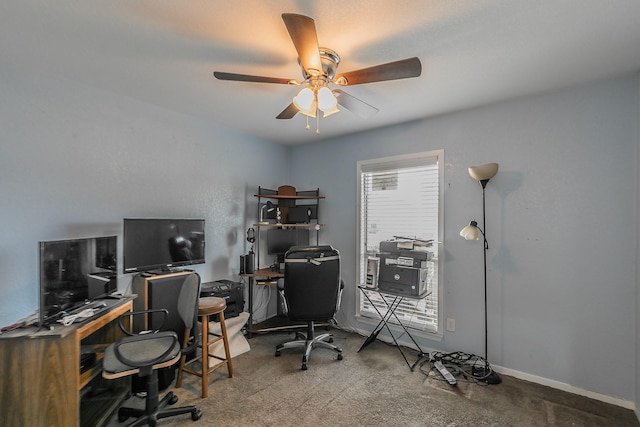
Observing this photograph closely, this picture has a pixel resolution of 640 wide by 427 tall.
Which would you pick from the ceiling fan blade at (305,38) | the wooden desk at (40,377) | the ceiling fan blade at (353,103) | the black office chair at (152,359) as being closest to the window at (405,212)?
the ceiling fan blade at (353,103)

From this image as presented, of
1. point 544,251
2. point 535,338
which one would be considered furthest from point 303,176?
point 535,338

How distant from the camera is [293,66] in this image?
81.7 inches

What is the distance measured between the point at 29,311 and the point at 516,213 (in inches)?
156

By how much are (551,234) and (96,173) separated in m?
3.90

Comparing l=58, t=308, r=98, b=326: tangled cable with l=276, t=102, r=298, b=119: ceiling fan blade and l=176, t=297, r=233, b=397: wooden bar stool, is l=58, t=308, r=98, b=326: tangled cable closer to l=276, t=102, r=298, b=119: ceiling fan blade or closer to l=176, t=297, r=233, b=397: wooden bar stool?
l=176, t=297, r=233, b=397: wooden bar stool

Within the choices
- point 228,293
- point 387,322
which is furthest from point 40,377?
point 387,322

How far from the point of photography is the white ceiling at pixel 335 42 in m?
1.50

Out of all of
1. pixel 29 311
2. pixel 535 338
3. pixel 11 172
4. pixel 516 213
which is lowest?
pixel 535 338

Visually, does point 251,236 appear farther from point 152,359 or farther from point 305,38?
point 305,38

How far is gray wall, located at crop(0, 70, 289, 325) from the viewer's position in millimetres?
2057

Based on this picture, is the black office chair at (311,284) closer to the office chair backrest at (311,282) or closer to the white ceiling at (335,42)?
the office chair backrest at (311,282)

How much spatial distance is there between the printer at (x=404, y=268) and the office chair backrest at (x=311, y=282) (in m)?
0.50

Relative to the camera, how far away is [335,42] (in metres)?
1.77

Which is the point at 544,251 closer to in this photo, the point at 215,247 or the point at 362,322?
the point at 362,322
